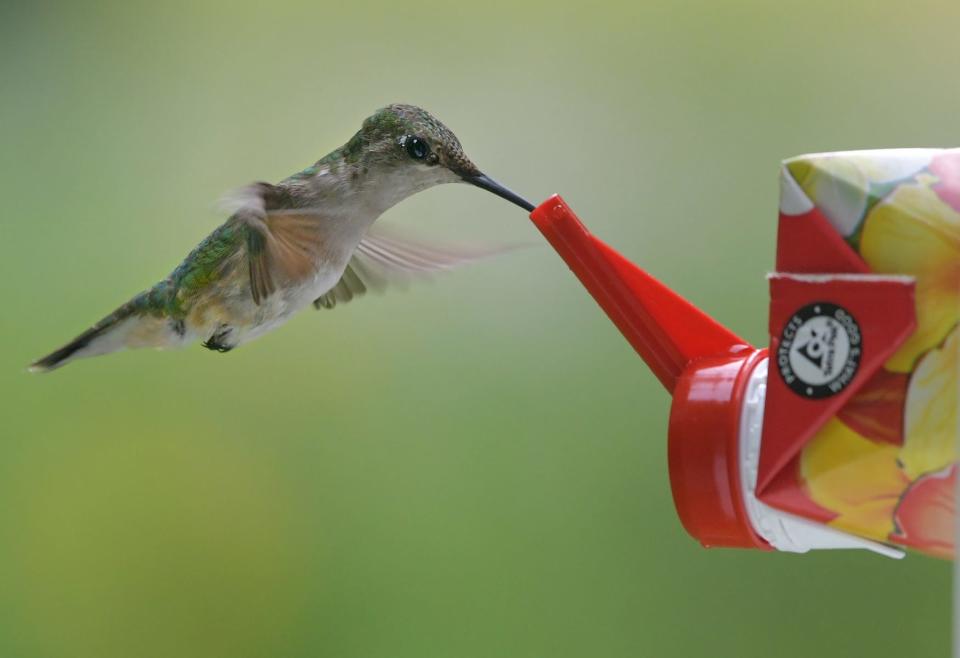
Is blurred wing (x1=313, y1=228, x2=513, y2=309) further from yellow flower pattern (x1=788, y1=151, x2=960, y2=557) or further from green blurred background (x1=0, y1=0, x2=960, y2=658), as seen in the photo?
green blurred background (x1=0, y1=0, x2=960, y2=658)

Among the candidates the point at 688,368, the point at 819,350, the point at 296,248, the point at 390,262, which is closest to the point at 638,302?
the point at 688,368

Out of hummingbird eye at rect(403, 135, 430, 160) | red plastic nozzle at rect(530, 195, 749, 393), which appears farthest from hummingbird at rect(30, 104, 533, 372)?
red plastic nozzle at rect(530, 195, 749, 393)

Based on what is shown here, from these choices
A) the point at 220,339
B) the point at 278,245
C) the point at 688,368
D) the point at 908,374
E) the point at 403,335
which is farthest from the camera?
the point at 403,335

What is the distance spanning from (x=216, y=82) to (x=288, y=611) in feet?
3.00

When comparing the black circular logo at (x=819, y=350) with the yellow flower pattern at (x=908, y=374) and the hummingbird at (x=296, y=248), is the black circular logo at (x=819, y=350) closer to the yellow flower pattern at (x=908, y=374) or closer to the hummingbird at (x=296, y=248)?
the yellow flower pattern at (x=908, y=374)

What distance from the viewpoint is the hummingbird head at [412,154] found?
34.4 inches

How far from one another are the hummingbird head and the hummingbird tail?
0.27 m

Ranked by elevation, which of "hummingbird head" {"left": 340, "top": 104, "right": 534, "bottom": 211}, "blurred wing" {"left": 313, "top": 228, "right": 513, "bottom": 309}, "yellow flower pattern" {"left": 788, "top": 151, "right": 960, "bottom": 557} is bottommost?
"yellow flower pattern" {"left": 788, "top": 151, "right": 960, "bottom": 557}

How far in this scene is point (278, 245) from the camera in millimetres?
845

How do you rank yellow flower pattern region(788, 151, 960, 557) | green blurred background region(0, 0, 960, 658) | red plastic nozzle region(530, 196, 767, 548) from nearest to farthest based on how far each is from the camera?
1. yellow flower pattern region(788, 151, 960, 557)
2. red plastic nozzle region(530, 196, 767, 548)
3. green blurred background region(0, 0, 960, 658)

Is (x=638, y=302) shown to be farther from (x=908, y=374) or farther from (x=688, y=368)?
(x=908, y=374)

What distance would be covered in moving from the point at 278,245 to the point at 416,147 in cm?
14

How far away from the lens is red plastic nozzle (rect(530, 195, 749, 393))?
73 cm

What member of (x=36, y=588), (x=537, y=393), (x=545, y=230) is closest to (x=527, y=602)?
(x=537, y=393)
